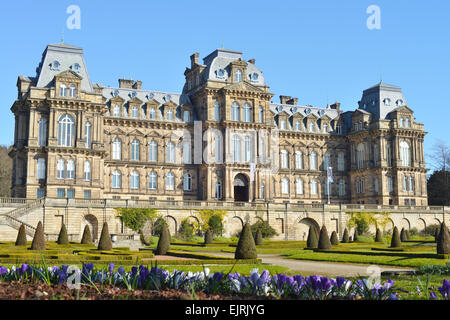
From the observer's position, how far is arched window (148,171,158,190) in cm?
6391

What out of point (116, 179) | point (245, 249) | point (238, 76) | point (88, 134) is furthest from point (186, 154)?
point (245, 249)

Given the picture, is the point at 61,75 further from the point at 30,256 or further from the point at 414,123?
the point at 414,123

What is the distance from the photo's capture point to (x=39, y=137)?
180 ft

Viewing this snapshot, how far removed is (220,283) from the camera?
919 cm

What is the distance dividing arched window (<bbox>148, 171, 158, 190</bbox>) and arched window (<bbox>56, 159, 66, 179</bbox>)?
12.1 metres

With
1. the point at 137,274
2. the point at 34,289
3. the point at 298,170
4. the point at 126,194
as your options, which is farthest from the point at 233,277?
the point at 298,170

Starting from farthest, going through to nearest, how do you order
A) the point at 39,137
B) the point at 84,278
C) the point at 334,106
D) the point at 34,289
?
the point at 334,106 < the point at 39,137 < the point at 84,278 < the point at 34,289

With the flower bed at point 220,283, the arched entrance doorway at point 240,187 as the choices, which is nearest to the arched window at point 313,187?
the arched entrance doorway at point 240,187

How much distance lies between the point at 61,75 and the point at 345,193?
41801mm

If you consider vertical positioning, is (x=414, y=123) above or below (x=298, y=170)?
above

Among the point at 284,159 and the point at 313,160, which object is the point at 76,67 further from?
the point at 313,160

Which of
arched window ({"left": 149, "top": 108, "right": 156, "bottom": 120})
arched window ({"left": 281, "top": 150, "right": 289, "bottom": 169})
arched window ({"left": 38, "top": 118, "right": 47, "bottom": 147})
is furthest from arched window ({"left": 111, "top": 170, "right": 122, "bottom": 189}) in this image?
arched window ({"left": 281, "top": 150, "right": 289, "bottom": 169})

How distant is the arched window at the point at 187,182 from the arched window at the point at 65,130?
1558 cm

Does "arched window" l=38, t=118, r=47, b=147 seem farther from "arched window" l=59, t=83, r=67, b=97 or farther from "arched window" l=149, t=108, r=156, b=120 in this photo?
"arched window" l=149, t=108, r=156, b=120
